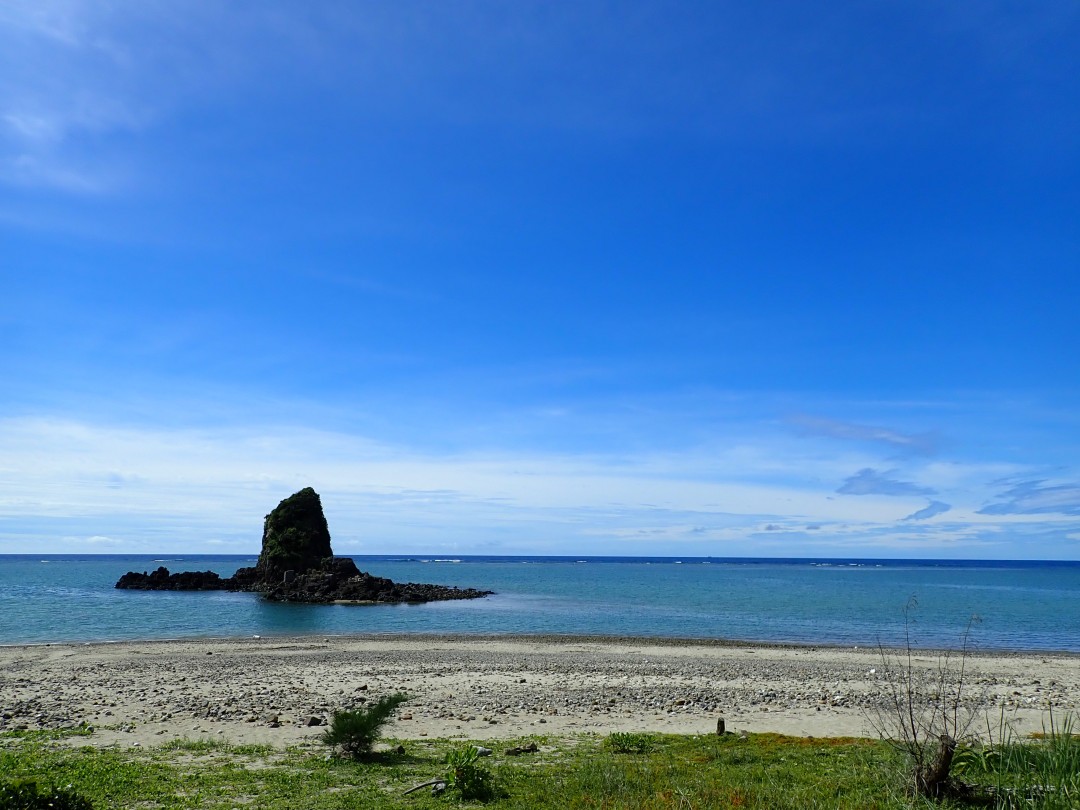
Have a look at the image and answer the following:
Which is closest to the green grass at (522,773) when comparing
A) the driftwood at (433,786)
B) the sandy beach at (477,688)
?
the driftwood at (433,786)

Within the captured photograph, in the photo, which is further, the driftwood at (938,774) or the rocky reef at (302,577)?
the rocky reef at (302,577)

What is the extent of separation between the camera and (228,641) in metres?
46.3

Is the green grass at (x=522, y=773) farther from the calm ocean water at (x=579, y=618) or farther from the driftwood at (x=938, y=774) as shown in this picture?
the calm ocean water at (x=579, y=618)

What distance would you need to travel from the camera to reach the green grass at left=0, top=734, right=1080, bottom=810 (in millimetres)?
11945

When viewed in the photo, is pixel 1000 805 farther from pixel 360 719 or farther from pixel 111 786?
pixel 111 786

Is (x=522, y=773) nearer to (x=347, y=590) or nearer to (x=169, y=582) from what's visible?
(x=347, y=590)

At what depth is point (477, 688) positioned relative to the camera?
27.2 metres

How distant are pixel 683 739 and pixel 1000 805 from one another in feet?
29.1

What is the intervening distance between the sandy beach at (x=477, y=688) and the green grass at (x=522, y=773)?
2048 mm

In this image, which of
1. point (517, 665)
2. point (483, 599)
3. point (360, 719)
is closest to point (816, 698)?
point (517, 665)

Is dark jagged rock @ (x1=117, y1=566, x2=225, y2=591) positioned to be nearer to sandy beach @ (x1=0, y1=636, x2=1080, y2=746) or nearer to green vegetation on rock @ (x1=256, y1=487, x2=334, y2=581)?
green vegetation on rock @ (x1=256, y1=487, x2=334, y2=581)

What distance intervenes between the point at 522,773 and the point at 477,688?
13.4 m

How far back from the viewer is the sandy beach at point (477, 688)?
66.8 ft

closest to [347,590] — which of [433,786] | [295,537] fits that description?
[295,537]
